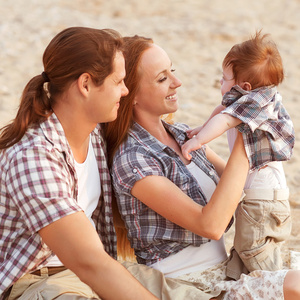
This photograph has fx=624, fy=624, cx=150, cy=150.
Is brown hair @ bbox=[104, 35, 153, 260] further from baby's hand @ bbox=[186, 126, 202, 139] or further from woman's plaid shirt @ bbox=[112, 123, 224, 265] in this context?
baby's hand @ bbox=[186, 126, 202, 139]

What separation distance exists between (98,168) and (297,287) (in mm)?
1006

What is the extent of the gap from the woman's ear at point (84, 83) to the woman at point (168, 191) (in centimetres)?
39

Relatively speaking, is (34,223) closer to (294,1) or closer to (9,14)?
(9,14)

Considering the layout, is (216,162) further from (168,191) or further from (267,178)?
(168,191)

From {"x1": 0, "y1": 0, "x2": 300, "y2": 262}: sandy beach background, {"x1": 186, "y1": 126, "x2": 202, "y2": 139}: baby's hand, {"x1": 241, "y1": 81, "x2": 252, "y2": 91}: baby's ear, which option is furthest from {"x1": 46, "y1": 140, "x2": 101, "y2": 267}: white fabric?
{"x1": 0, "y1": 0, "x2": 300, "y2": 262}: sandy beach background

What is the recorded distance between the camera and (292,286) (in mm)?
2561

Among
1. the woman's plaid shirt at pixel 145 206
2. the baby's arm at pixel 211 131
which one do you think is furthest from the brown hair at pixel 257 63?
the woman's plaid shirt at pixel 145 206

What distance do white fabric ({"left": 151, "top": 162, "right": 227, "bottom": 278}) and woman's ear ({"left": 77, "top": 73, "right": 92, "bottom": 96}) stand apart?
67 centimetres

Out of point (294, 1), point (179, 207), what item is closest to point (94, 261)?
point (179, 207)

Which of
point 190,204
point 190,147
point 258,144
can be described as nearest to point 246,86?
point 258,144

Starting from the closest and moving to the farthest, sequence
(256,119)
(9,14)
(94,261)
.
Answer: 1. (94,261)
2. (256,119)
3. (9,14)

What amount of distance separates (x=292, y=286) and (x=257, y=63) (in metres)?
1.03

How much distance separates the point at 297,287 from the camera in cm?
255

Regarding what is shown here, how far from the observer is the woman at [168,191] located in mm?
2678
